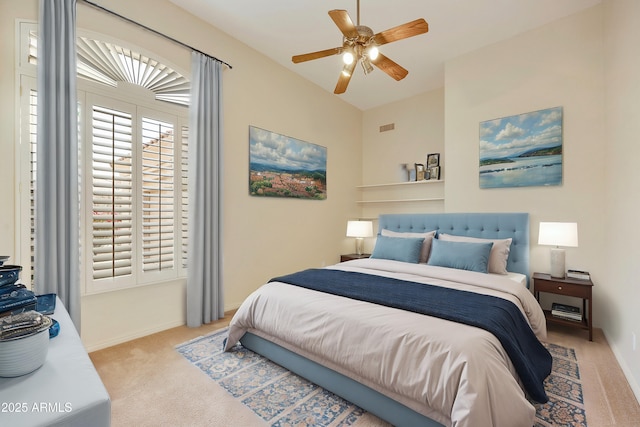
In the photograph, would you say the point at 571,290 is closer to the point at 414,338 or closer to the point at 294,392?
the point at 414,338

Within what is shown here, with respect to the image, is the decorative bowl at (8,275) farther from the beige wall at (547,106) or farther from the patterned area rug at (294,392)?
the beige wall at (547,106)

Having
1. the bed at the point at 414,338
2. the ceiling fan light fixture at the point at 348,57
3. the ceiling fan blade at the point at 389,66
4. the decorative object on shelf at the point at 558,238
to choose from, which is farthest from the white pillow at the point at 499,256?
the ceiling fan light fixture at the point at 348,57

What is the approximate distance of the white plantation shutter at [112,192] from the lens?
2.54 meters

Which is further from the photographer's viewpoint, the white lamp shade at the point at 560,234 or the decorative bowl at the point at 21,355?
the white lamp shade at the point at 560,234

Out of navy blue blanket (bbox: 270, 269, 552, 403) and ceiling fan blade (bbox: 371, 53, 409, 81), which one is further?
ceiling fan blade (bbox: 371, 53, 409, 81)

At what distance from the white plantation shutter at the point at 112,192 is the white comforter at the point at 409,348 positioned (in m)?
1.27

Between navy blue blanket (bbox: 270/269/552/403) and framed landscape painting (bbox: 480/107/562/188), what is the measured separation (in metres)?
1.94

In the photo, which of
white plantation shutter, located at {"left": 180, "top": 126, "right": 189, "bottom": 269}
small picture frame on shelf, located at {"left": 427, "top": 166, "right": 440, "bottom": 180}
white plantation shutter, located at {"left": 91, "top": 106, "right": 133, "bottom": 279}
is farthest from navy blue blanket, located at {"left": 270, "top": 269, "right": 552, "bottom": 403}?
small picture frame on shelf, located at {"left": 427, "top": 166, "right": 440, "bottom": 180}

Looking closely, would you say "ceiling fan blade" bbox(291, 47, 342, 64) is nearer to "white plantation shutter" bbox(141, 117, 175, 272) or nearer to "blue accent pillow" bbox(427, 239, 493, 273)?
"white plantation shutter" bbox(141, 117, 175, 272)

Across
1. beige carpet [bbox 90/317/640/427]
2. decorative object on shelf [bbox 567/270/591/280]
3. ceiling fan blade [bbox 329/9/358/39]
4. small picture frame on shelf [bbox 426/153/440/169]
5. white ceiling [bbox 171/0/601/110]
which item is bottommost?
beige carpet [bbox 90/317/640/427]

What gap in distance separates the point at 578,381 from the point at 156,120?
4.17 metres

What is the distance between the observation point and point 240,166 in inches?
142

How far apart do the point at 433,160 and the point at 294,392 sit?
3734 millimetres

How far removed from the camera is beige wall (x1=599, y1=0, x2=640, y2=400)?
6.93ft
